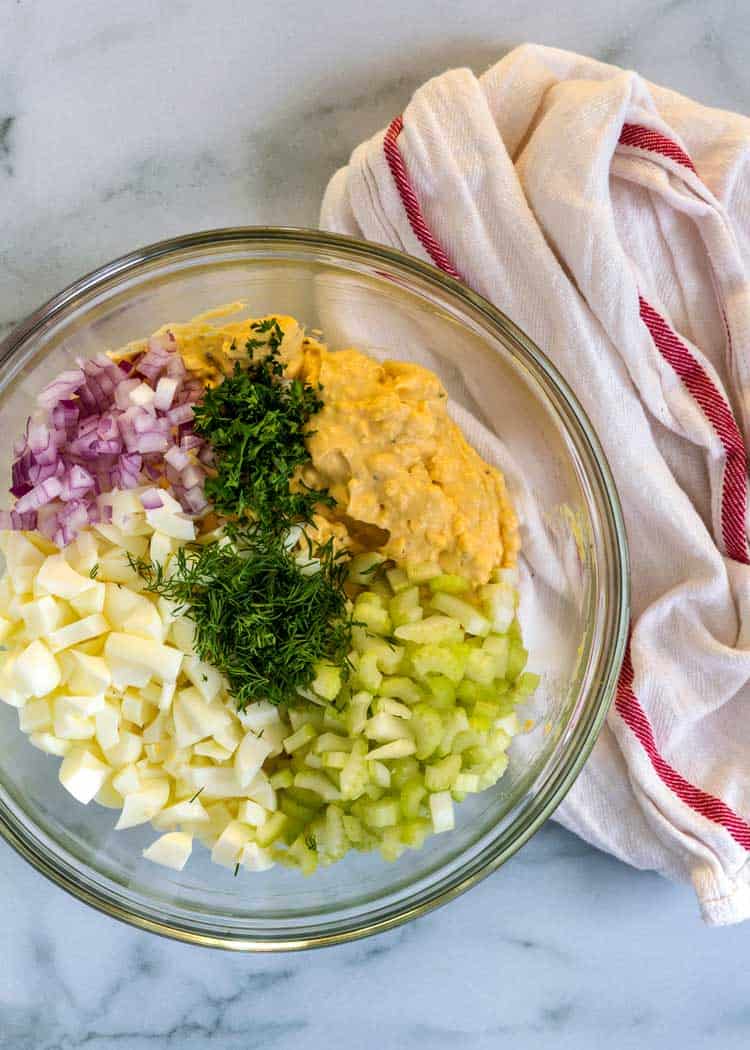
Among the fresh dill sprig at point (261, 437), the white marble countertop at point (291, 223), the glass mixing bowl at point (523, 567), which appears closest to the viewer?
the fresh dill sprig at point (261, 437)

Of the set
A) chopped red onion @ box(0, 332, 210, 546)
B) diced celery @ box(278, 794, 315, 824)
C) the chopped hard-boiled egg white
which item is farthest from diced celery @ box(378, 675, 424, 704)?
chopped red onion @ box(0, 332, 210, 546)

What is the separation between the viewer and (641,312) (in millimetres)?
1470

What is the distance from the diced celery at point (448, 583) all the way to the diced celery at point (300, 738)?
0.27 metres

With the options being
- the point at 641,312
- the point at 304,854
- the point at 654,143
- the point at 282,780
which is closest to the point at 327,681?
the point at 282,780

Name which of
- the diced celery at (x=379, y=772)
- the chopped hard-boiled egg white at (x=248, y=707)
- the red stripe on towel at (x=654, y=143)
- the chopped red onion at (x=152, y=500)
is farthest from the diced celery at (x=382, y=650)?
the red stripe on towel at (x=654, y=143)

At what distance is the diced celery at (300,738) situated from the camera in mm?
1331

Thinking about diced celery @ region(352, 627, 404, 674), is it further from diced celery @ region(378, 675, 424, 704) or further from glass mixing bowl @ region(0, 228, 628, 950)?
glass mixing bowl @ region(0, 228, 628, 950)

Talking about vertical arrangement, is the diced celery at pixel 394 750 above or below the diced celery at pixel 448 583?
below

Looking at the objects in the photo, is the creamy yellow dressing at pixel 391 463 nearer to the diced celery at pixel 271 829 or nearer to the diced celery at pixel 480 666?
the diced celery at pixel 480 666

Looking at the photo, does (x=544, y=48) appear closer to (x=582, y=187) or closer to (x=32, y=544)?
(x=582, y=187)

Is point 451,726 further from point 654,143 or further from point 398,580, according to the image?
point 654,143

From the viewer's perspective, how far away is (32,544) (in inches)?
53.0

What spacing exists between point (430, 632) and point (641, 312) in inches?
24.3

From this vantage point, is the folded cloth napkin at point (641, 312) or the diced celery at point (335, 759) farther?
the folded cloth napkin at point (641, 312)
